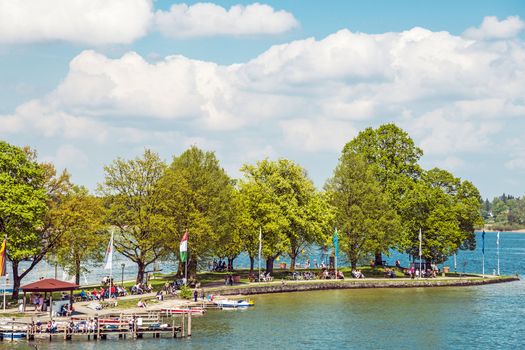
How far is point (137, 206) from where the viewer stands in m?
96.0

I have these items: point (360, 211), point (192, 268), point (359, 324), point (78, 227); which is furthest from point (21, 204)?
point (360, 211)

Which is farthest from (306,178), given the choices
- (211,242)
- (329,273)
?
(211,242)

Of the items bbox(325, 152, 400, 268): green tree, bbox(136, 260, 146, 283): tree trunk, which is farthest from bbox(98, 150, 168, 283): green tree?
bbox(325, 152, 400, 268): green tree

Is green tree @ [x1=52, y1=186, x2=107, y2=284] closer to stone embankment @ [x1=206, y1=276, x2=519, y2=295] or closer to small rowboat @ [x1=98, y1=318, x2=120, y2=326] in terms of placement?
stone embankment @ [x1=206, y1=276, x2=519, y2=295]

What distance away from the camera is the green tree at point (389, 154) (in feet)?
412

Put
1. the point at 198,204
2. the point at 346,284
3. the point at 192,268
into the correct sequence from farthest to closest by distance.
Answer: the point at 346,284
the point at 192,268
the point at 198,204

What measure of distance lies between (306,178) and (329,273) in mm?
15009

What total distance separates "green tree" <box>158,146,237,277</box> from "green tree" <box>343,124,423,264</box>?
2856 centimetres

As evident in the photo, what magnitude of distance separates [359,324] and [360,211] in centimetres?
3973

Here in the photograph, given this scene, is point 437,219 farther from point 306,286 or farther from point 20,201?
point 20,201

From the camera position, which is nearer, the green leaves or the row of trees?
the green leaves

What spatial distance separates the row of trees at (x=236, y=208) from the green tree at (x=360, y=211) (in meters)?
0.17

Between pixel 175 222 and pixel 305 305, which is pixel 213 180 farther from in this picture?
pixel 305 305

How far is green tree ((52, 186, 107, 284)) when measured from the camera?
282 ft
